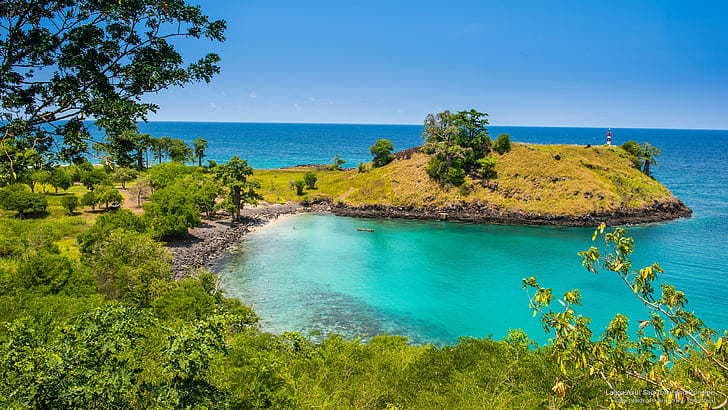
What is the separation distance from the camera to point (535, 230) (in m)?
77.4

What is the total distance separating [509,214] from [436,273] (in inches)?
1378

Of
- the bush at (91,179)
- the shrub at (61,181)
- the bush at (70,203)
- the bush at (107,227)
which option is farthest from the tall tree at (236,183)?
the shrub at (61,181)

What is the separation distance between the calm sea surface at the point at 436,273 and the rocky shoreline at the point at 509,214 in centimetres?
338

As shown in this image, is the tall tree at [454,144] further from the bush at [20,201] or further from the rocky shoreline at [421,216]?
the bush at [20,201]

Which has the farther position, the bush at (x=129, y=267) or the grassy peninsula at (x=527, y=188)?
the grassy peninsula at (x=527, y=188)

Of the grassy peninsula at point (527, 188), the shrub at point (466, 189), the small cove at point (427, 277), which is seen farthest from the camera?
the shrub at point (466, 189)

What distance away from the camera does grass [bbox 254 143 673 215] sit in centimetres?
8569

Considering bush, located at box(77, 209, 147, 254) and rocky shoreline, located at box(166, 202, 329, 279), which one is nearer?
bush, located at box(77, 209, 147, 254)

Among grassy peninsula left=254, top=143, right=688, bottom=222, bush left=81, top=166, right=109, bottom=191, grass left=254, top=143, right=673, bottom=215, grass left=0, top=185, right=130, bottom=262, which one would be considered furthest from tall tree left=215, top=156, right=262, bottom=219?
bush left=81, top=166, right=109, bottom=191

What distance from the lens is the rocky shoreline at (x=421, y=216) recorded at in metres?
67.2

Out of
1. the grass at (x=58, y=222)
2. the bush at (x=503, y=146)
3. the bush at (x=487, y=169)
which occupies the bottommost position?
the grass at (x=58, y=222)

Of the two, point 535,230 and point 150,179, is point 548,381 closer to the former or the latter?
point 535,230

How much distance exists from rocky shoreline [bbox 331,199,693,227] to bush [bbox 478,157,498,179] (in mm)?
8722

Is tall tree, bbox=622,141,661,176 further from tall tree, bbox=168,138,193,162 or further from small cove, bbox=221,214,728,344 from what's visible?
tall tree, bbox=168,138,193,162
